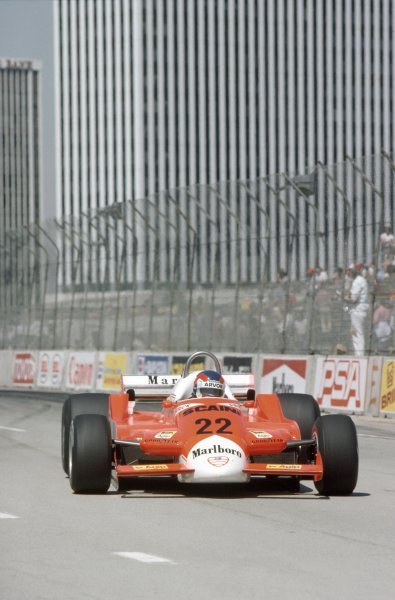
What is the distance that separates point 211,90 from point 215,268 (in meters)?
106

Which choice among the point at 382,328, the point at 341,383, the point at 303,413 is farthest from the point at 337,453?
the point at 341,383

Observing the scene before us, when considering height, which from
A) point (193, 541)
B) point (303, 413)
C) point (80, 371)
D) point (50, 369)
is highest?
point (303, 413)

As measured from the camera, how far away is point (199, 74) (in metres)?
137

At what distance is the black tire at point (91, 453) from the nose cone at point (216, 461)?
0.72 m

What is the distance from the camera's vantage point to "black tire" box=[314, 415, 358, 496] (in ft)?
37.3

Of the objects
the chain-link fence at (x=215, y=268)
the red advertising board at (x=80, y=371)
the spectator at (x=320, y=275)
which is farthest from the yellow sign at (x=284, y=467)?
the red advertising board at (x=80, y=371)

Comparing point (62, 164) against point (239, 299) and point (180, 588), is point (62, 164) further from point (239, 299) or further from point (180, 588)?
point (180, 588)

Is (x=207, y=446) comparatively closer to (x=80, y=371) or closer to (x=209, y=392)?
(x=209, y=392)

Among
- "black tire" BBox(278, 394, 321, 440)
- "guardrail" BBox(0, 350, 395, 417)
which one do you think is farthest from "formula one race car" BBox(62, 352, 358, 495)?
"guardrail" BBox(0, 350, 395, 417)

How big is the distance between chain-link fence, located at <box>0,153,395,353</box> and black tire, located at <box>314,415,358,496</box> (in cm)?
1269

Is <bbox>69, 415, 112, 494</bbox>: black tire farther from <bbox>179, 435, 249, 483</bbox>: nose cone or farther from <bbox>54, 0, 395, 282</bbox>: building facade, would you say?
<bbox>54, 0, 395, 282</bbox>: building facade

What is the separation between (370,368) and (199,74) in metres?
115

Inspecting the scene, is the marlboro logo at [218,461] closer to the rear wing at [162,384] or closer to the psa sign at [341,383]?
the rear wing at [162,384]

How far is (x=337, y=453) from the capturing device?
11.4 metres
